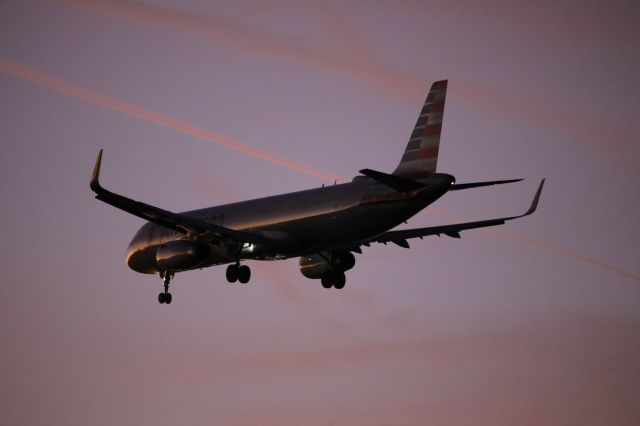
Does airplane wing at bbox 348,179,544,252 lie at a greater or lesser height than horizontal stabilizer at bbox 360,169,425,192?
greater

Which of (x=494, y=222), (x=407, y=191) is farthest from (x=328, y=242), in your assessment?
(x=494, y=222)

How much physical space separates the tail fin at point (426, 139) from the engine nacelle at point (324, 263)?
8261 millimetres

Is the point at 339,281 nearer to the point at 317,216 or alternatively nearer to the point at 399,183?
the point at 317,216

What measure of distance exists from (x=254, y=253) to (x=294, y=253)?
6.82 ft

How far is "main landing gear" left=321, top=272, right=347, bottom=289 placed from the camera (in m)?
57.0

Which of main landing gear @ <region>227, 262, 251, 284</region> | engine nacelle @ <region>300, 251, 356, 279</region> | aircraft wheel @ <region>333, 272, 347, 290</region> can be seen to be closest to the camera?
main landing gear @ <region>227, 262, 251, 284</region>

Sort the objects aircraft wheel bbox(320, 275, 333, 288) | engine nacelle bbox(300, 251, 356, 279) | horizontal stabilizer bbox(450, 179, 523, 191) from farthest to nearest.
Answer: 1. aircraft wheel bbox(320, 275, 333, 288)
2. engine nacelle bbox(300, 251, 356, 279)
3. horizontal stabilizer bbox(450, 179, 523, 191)

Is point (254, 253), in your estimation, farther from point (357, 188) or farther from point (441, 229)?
point (441, 229)

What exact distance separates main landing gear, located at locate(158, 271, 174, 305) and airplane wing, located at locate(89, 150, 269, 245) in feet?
22.0

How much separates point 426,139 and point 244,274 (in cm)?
1323

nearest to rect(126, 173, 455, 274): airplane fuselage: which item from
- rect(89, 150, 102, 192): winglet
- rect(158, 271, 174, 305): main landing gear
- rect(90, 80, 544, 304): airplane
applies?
rect(90, 80, 544, 304): airplane

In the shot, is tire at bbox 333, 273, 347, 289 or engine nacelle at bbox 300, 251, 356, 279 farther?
tire at bbox 333, 273, 347, 289

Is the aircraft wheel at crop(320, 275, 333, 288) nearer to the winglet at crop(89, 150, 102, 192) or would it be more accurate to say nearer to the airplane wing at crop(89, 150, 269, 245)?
the airplane wing at crop(89, 150, 269, 245)

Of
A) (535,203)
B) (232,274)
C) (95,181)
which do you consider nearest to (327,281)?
(232,274)
